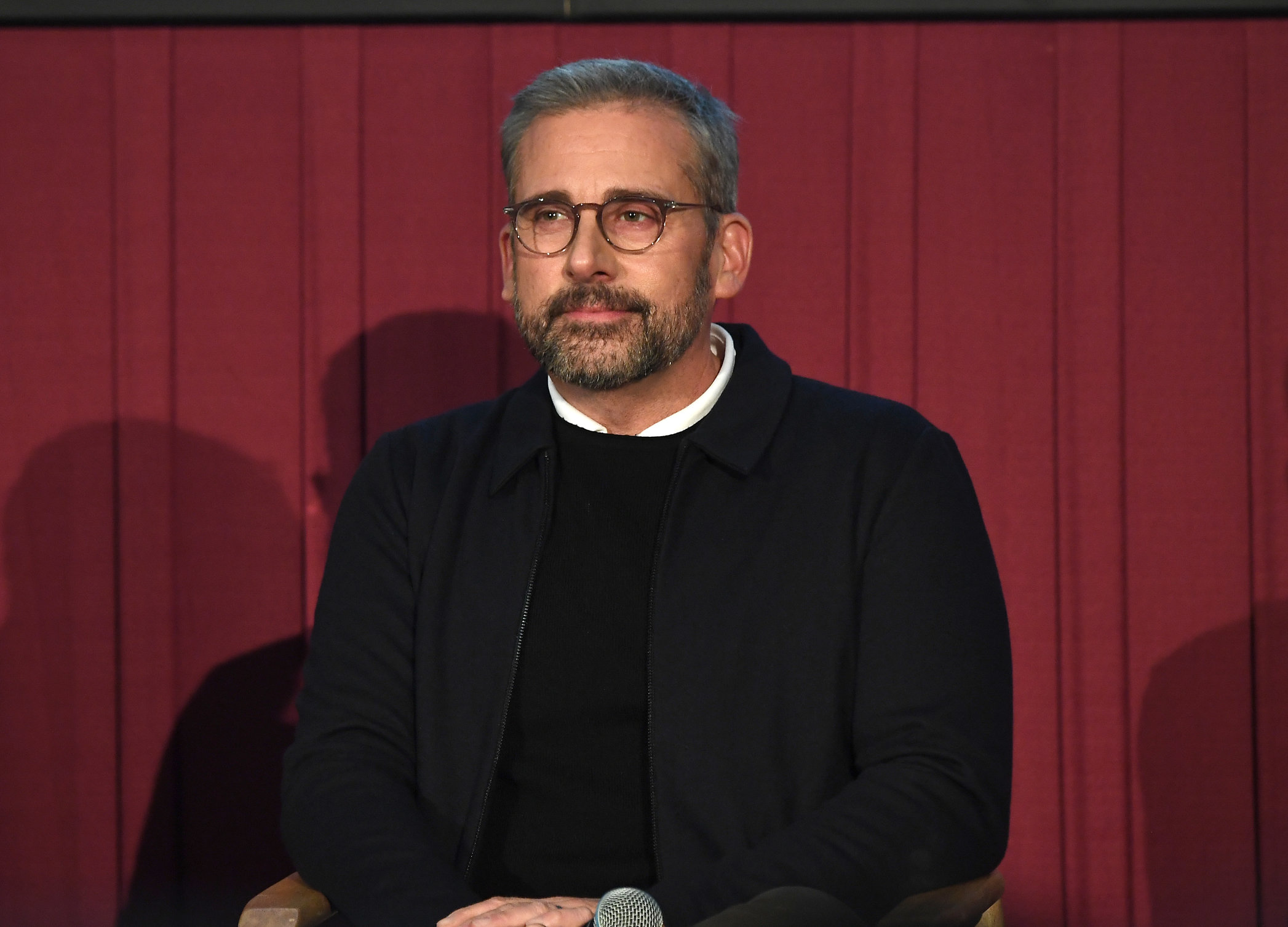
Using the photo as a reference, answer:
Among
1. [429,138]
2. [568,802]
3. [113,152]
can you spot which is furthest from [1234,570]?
[113,152]

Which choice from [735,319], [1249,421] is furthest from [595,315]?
[1249,421]

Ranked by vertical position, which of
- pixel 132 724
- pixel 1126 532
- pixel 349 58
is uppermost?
pixel 349 58

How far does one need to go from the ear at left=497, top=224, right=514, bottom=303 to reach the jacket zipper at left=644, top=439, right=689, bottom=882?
0.97ft

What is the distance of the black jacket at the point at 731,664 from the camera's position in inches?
48.7

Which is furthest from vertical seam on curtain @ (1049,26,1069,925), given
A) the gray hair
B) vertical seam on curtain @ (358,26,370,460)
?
vertical seam on curtain @ (358,26,370,460)

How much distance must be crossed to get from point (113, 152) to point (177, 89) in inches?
7.7

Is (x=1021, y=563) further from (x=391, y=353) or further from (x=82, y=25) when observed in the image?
(x=82, y=25)

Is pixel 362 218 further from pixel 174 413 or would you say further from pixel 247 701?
pixel 247 701

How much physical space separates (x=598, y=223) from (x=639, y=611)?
467mm

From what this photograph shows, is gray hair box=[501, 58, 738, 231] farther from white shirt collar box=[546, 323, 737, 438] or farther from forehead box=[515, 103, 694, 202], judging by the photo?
white shirt collar box=[546, 323, 737, 438]

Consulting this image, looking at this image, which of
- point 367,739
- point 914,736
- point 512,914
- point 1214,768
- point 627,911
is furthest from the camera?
point 1214,768

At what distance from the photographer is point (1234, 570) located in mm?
2492

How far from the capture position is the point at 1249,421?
2520 millimetres

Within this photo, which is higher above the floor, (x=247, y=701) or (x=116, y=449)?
(x=116, y=449)
